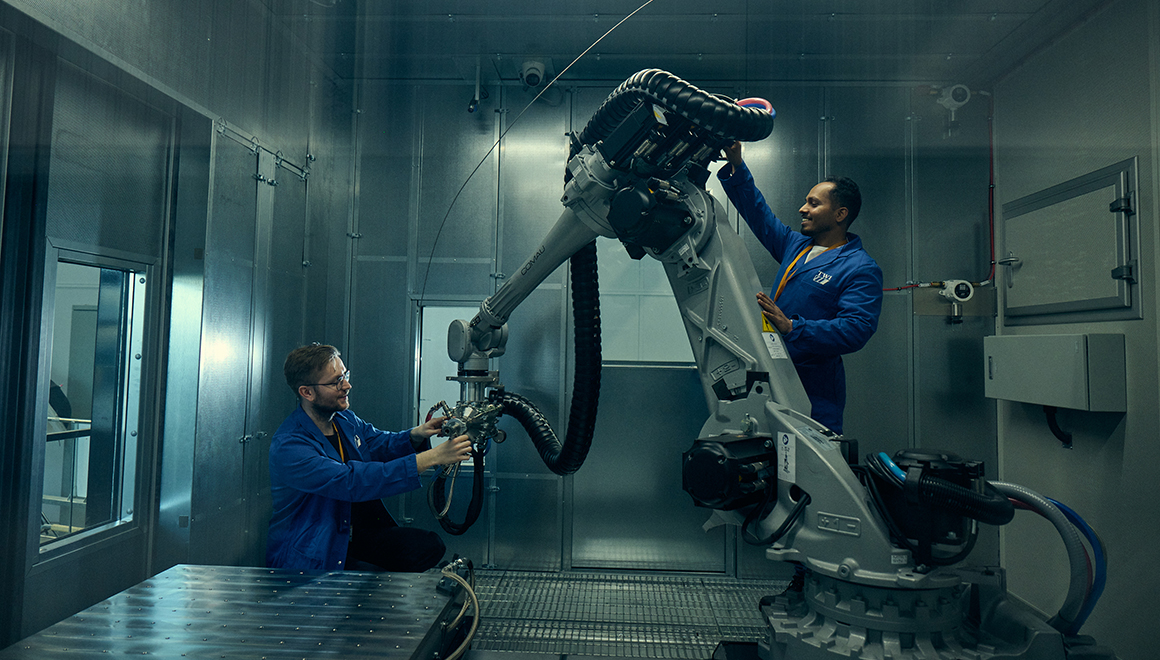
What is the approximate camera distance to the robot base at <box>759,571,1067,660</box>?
56.6 inches

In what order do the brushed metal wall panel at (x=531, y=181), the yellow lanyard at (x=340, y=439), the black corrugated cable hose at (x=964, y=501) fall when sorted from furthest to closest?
1. the brushed metal wall panel at (x=531, y=181)
2. the yellow lanyard at (x=340, y=439)
3. the black corrugated cable hose at (x=964, y=501)

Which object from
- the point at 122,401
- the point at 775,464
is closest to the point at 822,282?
the point at 775,464

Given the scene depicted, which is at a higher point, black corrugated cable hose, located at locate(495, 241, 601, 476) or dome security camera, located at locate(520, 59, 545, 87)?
dome security camera, located at locate(520, 59, 545, 87)

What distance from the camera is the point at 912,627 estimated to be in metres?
1.44

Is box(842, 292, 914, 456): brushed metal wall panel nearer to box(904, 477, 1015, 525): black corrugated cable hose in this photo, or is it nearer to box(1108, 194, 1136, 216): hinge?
box(1108, 194, 1136, 216): hinge

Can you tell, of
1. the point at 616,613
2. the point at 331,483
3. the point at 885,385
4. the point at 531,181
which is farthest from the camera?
the point at 531,181

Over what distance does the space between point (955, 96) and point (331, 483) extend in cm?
426

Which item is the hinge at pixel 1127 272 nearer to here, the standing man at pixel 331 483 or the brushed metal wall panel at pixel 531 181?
the brushed metal wall panel at pixel 531 181

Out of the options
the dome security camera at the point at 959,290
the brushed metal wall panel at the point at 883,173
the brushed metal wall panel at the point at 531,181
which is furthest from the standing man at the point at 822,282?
the brushed metal wall panel at the point at 531,181

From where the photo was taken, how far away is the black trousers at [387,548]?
2.51 metres

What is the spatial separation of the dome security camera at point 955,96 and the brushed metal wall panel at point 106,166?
4.51 metres

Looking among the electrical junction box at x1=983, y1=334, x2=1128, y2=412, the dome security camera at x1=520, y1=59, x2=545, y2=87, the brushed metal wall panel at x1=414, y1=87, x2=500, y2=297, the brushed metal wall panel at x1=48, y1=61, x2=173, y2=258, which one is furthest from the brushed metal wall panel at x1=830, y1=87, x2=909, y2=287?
the brushed metal wall panel at x1=48, y1=61, x2=173, y2=258

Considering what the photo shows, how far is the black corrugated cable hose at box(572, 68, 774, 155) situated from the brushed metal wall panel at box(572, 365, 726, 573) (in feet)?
6.95

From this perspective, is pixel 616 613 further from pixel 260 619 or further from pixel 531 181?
pixel 531 181
